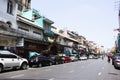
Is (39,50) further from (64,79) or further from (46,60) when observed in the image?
(64,79)

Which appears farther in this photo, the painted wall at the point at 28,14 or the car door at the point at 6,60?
the painted wall at the point at 28,14

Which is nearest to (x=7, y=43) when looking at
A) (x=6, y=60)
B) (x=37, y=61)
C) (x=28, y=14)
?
(x=37, y=61)

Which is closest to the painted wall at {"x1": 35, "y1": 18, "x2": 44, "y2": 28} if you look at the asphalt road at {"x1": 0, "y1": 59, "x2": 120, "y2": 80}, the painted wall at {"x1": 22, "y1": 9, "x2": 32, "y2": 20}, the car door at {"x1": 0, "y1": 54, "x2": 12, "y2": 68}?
the painted wall at {"x1": 22, "y1": 9, "x2": 32, "y2": 20}

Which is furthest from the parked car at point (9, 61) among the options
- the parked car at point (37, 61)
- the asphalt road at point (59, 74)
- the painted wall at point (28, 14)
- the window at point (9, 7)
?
the painted wall at point (28, 14)

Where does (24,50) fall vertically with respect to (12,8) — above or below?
below

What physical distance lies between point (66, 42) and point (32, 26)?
32094 mm

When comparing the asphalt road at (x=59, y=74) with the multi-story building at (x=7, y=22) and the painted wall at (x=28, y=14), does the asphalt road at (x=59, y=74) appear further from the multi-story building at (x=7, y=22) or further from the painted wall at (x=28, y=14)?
the painted wall at (x=28, y=14)

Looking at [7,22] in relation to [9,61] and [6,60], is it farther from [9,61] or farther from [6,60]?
[6,60]

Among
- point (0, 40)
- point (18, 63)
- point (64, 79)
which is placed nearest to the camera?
point (64, 79)

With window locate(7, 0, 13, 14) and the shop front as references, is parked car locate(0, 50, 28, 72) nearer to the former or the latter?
the shop front

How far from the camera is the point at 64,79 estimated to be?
14.3 meters

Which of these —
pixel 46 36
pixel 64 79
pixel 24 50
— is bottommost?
pixel 64 79

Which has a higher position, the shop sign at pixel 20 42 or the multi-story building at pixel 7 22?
the multi-story building at pixel 7 22

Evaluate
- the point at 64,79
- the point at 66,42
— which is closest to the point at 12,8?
the point at 64,79
